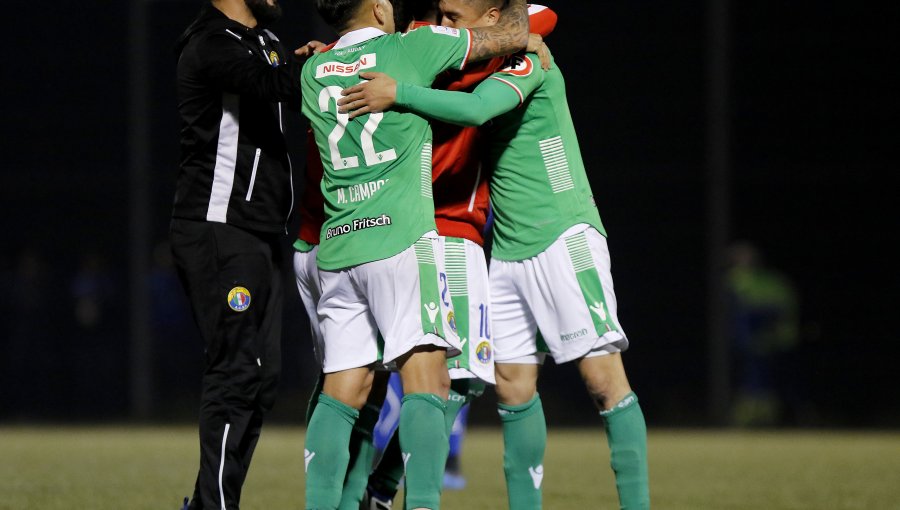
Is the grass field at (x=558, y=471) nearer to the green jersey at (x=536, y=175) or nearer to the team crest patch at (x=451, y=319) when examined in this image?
the green jersey at (x=536, y=175)

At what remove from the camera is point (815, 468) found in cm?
870

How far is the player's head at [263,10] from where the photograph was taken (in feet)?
17.3

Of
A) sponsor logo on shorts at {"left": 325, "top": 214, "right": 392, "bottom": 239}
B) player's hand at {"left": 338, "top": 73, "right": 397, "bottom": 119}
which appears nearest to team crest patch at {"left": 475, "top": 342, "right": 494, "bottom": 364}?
sponsor logo on shorts at {"left": 325, "top": 214, "right": 392, "bottom": 239}

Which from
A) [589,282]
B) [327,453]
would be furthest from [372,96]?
[327,453]

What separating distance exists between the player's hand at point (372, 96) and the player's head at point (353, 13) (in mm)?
262

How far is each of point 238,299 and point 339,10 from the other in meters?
1.11

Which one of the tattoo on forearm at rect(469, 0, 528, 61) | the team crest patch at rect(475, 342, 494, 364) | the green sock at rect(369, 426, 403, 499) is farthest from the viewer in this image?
the green sock at rect(369, 426, 403, 499)

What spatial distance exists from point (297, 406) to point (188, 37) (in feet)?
28.9

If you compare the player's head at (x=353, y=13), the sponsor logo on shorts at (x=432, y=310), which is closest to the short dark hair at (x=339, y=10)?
the player's head at (x=353, y=13)

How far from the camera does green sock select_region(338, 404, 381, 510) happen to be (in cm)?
485

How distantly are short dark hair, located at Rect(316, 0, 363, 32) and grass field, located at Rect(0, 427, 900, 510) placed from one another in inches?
101

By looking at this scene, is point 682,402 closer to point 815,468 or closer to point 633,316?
point 633,316

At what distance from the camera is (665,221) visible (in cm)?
1400

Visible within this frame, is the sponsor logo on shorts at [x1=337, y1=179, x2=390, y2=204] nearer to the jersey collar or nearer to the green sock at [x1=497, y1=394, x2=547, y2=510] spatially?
the jersey collar
